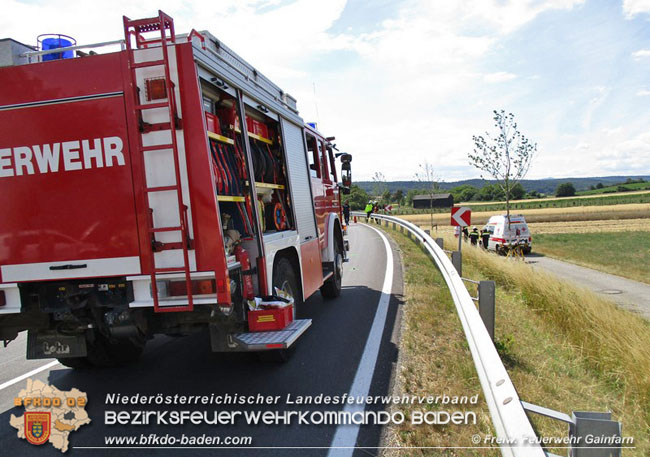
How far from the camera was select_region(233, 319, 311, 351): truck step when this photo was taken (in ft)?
13.8

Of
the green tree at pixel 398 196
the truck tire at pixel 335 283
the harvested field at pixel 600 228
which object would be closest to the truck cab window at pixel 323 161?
the truck tire at pixel 335 283

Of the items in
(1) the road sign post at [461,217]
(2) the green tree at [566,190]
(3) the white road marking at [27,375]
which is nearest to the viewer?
(3) the white road marking at [27,375]

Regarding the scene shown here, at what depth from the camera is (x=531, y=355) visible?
543 cm

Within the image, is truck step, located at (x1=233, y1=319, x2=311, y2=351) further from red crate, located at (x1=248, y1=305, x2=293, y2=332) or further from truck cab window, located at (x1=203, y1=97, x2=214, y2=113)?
truck cab window, located at (x1=203, y1=97, x2=214, y2=113)

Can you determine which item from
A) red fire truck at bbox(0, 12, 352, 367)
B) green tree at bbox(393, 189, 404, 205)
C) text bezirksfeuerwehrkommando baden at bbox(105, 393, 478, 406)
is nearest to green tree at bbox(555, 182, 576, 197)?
green tree at bbox(393, 189, 404, 205)

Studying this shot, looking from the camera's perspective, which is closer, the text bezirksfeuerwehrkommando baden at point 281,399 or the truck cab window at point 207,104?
the text bezirksfeuerwehrkommando baden at point 281,399

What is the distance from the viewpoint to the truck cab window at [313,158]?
25.1 feet

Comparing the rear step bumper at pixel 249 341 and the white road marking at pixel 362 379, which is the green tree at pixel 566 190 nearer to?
the white road marking at pixel 362 379

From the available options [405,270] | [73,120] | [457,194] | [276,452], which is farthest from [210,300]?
[457,194]

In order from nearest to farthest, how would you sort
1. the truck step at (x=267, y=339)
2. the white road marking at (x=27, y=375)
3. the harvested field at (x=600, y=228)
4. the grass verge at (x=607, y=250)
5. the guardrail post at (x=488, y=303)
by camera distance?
the truck step at (x=267, y=339), the white road marking at (x=27, y=375), the guardrail post at (x=488, y=303), the grass verge at (x=607, y=250), the harvested field at (x=600, y=228)

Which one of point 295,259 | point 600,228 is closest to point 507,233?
point 295,259

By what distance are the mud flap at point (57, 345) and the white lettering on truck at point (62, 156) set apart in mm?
1483

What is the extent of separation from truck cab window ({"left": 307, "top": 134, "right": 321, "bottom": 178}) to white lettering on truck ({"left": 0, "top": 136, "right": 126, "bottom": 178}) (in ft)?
12.6

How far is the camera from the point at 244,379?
4910 millimetres
